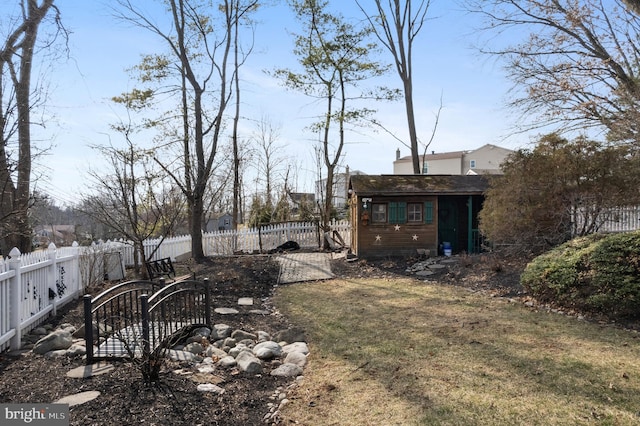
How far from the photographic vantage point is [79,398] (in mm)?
3373

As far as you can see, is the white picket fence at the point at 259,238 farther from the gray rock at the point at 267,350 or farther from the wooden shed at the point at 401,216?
the gray rock at the point at 267,350

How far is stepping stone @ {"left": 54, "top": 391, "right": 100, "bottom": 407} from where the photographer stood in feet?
10.8

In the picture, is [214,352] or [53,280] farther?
[53,280]

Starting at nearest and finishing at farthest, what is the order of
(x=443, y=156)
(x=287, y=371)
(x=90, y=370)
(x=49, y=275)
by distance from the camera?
(x=90, y=370) < (x=287, y=371) < (x=49, y=275) < (x=443, y=156)

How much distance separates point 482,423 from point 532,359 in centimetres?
173

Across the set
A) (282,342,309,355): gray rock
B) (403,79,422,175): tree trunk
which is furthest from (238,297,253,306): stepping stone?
(403,79,422,175): tree trunk

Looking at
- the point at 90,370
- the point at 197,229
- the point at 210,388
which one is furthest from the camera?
the point at 197,229

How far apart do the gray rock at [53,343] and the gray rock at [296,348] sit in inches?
103

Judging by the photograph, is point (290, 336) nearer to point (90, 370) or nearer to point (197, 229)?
point (90, 370)

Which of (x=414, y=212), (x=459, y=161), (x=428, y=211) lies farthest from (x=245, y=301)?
(x=459, y=161)

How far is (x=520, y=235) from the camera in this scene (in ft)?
33.4

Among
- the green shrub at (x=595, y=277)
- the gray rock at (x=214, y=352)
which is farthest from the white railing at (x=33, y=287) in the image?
the green shrub at (x=595, y=277)

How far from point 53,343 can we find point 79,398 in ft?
5.90

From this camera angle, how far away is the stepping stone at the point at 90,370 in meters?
3.91
